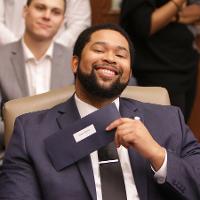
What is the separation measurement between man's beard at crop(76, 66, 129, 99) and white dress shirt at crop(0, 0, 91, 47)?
136 cm

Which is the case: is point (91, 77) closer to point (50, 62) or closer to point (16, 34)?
point (50, 62)

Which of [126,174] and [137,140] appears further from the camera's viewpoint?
[126,174]

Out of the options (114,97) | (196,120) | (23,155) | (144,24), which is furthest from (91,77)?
(196,120)

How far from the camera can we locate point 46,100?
1.87 m

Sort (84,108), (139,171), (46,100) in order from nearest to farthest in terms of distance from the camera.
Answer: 1. (139,171)
2. (84,108)
3. (46,100)

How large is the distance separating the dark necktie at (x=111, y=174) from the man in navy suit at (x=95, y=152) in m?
0.02

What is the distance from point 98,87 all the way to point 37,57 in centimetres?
101

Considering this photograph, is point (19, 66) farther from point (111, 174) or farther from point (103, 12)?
point (103, 12)

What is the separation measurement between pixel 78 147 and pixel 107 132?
0.10m

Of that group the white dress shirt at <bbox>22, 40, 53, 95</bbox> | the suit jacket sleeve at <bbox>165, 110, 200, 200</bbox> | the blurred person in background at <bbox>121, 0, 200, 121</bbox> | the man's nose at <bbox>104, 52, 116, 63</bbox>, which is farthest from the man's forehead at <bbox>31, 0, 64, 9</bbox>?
the suit jacket sleeve at <bbox>165, 110, 200, 200</bbox>

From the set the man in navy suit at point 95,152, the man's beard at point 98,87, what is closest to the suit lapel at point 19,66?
the man in navy suit at point 95,152

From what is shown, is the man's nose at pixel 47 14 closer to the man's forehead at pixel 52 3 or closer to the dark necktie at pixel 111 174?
the man's forehead at pixel 52 3

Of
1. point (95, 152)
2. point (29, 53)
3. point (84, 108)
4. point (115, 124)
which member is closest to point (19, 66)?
point (29, 53)

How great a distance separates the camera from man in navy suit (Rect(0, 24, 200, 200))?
1572 millimetres
